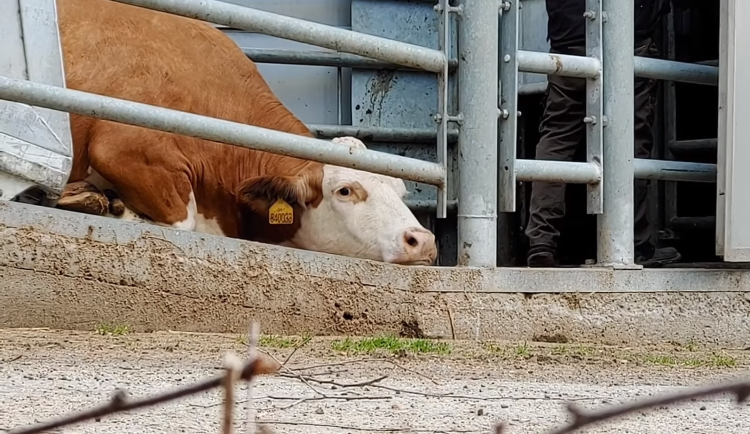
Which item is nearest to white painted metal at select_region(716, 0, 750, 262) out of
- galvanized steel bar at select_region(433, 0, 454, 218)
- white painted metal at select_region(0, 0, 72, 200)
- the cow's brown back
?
galvanized steel bar at select_region(433, 0, 454, 218)

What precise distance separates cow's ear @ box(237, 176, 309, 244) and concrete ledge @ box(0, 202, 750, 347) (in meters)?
1.29

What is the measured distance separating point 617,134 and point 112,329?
205cm

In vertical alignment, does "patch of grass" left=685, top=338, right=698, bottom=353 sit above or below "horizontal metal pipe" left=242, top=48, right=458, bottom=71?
below

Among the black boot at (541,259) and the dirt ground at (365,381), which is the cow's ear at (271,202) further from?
the dirt ground at (365,381)

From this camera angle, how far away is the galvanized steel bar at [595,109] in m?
4.24

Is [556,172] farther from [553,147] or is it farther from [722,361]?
[553,147]

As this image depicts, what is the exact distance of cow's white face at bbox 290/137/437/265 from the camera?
497 centimetres

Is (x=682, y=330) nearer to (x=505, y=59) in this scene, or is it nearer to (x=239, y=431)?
(x=505, y=59)

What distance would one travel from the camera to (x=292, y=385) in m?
2.40

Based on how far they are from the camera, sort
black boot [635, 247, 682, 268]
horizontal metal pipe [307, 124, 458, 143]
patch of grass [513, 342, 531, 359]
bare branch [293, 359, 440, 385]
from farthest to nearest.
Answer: horizontal metal pipe [307, 124, 458, 143]
black boot [635, 247, 682, 268]
patch of grass [513, 342, 531, 359]
bare branch [293, 359, 440, 385]

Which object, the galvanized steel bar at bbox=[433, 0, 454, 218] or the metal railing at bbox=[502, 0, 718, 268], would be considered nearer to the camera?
the galvanized steel bar at bbox=[433, 0, 454, 218]

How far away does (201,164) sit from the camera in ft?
17.1

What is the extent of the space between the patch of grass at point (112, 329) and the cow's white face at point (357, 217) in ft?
5.37

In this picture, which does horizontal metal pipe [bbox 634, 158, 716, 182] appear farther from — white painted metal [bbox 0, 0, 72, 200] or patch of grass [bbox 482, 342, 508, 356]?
white painted metal [bbox 0, 0, 72, 200]
